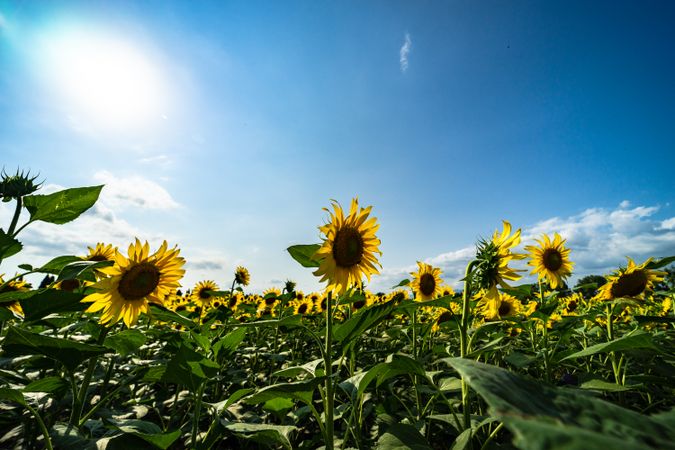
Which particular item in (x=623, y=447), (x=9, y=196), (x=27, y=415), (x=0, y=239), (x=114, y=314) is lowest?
(x=27, y=415)

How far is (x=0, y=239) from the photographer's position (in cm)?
152

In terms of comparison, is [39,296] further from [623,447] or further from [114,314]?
[623,447]

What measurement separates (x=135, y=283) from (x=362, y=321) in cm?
188

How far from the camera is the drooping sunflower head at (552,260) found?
4.08 meters

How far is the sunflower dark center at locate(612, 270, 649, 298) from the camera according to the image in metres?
3.49

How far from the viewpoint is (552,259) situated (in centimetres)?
412

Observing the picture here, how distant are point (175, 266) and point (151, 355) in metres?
3.31

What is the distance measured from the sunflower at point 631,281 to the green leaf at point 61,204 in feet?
14.9

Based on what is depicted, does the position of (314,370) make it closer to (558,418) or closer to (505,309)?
(558,418)

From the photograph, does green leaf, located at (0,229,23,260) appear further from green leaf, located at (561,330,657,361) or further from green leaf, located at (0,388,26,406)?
green leaf, located at (561,330,657,361)

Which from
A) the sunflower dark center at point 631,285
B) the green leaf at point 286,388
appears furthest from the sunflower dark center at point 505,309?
the green leaf at point 286,388

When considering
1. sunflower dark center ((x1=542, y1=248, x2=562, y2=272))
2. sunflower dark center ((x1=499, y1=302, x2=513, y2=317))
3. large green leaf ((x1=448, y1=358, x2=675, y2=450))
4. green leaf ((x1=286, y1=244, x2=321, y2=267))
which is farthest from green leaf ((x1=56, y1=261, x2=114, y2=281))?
sunflower dark center ((x1=499, y1=302, x2=513, y2=317))

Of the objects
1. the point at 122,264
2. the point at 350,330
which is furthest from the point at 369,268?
the point at 122,264

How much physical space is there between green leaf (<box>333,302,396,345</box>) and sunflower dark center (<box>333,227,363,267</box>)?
84 cm
